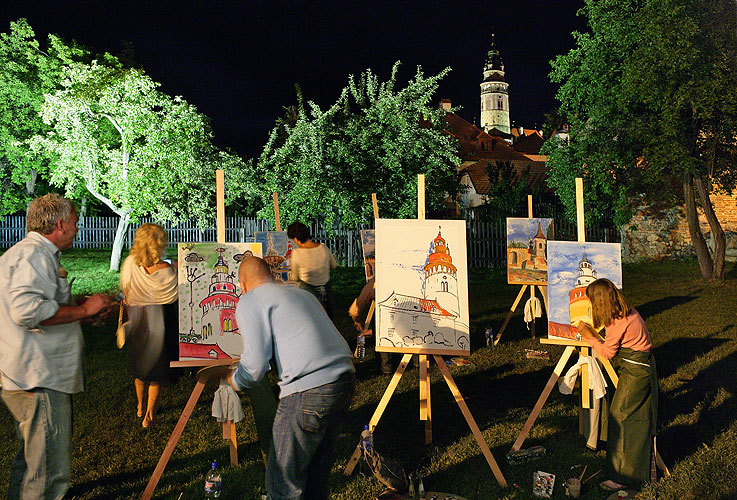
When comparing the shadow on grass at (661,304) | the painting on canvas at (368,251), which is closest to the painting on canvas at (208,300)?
the painting on canvas at (368,251)

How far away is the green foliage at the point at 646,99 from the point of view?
15641 millimetres

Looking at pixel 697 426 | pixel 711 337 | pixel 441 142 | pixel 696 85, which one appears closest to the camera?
pixel 697 426

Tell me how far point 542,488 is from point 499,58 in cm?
12518

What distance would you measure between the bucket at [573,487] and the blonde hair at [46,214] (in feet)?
12.6

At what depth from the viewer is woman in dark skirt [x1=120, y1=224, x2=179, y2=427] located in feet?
18.1

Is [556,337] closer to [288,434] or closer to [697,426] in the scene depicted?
[697,426]

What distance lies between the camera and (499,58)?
395 ft

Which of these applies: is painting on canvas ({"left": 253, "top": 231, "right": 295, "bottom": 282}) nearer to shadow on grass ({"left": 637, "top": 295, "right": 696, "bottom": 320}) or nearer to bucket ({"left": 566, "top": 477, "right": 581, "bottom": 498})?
bucket ({"left": 566, "top": 477, "right": 581, "bottom": 498})

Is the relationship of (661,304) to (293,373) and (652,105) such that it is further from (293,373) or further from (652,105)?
(293,373)

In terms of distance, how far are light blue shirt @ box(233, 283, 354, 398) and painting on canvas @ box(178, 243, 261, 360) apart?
6.05 ft

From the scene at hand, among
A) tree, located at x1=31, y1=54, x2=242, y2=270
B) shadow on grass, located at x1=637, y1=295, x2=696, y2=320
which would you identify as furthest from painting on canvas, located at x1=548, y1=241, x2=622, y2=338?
tree, located at x1=31, y1=54, x2=242, y2=270

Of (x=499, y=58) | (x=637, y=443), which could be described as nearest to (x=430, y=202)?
(x=637, y=443)

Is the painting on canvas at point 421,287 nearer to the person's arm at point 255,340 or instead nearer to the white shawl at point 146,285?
the white shawl at point 146,285

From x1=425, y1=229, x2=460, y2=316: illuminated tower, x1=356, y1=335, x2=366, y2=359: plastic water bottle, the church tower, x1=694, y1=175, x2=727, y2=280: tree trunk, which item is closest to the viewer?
x1=425, y1=229, x2=460, y2=316: illuminated tower
